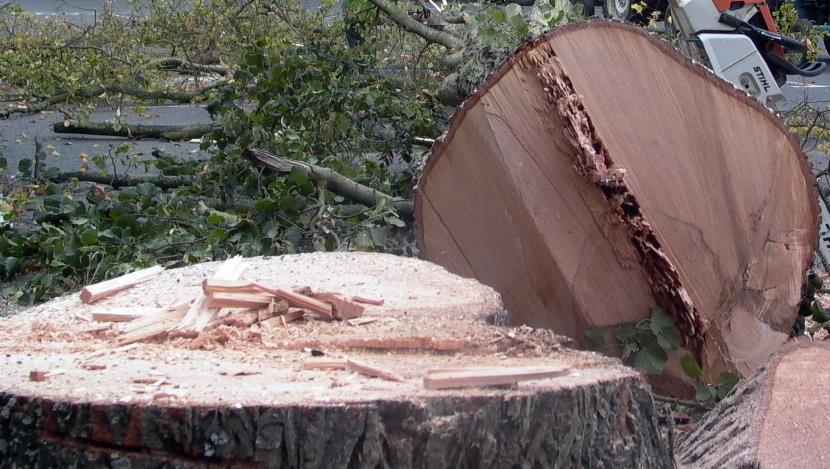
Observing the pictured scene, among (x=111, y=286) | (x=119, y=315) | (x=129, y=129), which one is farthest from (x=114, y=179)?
(x=119, y=315)

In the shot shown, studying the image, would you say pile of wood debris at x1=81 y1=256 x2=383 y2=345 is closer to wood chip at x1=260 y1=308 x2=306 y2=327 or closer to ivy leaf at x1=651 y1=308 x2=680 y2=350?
wood chip at x1=260 y1=308 x2=306 y2=327

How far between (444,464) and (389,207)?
6.74 ft

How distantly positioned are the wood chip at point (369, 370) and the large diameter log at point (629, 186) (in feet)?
3.69

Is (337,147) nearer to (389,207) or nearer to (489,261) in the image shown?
(389,207)

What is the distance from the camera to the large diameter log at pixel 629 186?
269 cm

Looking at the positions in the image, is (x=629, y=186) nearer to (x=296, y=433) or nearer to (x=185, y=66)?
(x=296, y=433)

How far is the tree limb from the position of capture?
15.7 feet

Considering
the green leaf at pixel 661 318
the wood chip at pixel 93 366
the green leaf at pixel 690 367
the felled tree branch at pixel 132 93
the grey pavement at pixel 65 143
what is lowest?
the green leaf at pixel 690 367

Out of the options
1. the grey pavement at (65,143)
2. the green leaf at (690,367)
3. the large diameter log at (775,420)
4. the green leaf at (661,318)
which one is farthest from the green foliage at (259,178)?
the large diameter log at (775,420)

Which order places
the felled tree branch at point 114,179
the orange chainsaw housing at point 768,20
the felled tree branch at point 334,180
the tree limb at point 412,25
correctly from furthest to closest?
1. the tree limb at point 412,25
2. the felled tree branch at point 114,179
3. the orange chainsaw housing at point 768,20
4. the felled tree branch at point 334,180

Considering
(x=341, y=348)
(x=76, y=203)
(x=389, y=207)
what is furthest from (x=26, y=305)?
(x=341, y=348)

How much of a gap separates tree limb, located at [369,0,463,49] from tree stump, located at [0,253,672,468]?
2932 millimetres

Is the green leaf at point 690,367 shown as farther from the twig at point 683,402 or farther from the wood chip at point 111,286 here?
the wood chip at point 111,286

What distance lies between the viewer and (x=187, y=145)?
653 cm
